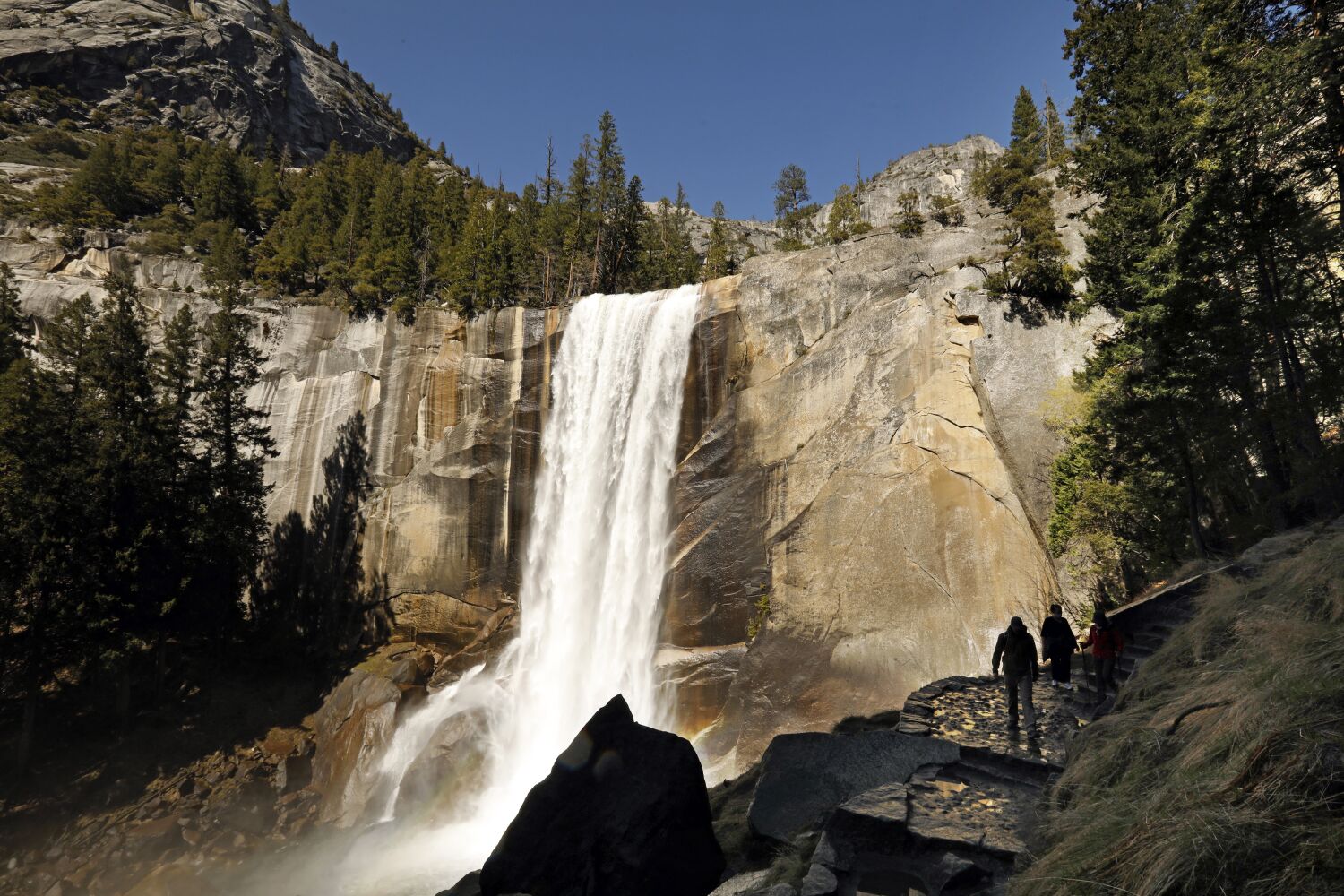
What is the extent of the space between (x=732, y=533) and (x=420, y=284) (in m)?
25.4

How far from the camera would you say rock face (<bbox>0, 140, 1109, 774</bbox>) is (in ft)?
63.0

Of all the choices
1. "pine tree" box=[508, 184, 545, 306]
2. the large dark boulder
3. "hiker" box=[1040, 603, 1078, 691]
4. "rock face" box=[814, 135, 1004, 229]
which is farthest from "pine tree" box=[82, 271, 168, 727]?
"rock face" box=[814, 135, 1004, 229]

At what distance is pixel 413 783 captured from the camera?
22312mm

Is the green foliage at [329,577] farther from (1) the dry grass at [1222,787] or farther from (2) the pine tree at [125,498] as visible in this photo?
(1) the dry grass at [1222,787]

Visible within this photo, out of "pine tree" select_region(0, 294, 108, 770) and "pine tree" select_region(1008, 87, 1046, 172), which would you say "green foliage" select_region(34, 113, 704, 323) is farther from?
"pine tree" select_region(1008, 87, 1046, 172)

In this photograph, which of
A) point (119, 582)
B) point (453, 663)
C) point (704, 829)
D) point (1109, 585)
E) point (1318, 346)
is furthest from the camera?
point (453, 663)

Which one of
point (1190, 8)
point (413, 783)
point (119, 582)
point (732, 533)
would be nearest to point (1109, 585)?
point (732, 533)

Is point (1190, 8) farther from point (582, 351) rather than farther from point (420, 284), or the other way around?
point (420, 284)

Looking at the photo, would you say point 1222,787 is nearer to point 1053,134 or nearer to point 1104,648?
point 1104,648

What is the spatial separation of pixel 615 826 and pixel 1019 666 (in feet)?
20.2

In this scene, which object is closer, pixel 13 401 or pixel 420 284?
pixel 13 401

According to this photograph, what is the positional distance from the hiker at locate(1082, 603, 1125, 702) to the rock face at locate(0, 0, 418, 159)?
96212 millimetres

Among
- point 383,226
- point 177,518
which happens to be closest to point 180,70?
point 383,226

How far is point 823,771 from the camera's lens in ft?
28.4
